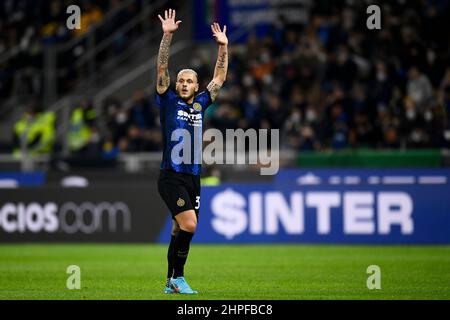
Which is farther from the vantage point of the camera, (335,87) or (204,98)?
(335,87)

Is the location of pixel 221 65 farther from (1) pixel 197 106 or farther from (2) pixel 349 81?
(2) pixel 349 81

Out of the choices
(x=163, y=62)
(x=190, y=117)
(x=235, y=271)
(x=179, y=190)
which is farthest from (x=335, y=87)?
(x=179, y=190)

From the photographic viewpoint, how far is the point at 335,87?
2486cm

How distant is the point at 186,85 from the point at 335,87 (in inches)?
518

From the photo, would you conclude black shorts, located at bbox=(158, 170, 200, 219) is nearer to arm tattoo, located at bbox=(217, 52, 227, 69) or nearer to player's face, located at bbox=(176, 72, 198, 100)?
player's face, located at bbox=(176, 72, 198, 100)

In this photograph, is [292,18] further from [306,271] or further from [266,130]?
[306,271]

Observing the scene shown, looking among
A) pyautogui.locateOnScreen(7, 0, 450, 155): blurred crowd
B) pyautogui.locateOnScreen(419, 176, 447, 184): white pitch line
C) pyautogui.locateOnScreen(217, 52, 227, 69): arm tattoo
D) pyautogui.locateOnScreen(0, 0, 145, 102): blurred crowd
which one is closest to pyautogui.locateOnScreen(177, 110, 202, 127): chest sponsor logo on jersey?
pyautogui.locateOnScreen(217, 52, 227, 69): arm tattoo

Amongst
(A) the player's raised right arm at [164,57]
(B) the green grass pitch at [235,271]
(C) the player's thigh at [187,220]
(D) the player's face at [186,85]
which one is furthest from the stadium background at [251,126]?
(A) the player's raised right arm at [164,57]

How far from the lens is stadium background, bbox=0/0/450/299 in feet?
69.3

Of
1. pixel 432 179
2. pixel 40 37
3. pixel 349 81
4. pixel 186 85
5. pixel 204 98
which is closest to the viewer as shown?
pixel 186 85

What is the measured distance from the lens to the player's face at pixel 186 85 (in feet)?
39.8

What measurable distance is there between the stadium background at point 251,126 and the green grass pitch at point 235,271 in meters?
0.21

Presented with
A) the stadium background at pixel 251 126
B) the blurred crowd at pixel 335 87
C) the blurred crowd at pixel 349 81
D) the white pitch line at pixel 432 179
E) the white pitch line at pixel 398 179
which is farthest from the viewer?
the blurred crowd at pixel 335 87

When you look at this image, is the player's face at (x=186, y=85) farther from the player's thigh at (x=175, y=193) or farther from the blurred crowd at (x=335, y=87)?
the blurred crowd at (x=335, y=87)
